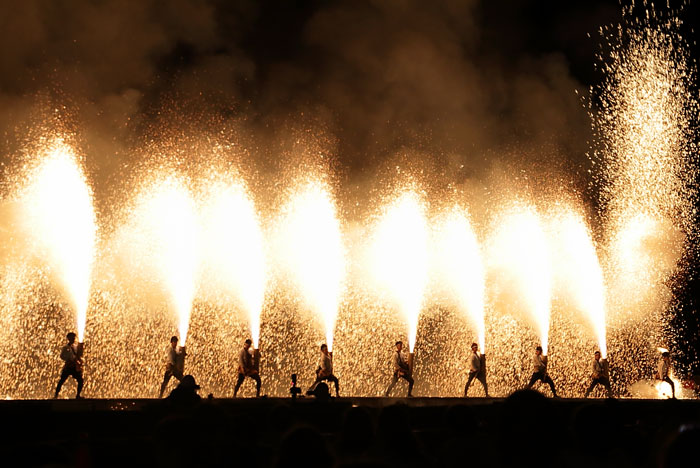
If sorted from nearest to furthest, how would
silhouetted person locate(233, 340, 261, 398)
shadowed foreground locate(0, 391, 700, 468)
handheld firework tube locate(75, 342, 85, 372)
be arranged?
shadowed foreground locate(0, 391, 700, 468)
handheld firework tube locate(75, 342, 85, 372)
silhouetted person locate(233, 340, 261, 398)

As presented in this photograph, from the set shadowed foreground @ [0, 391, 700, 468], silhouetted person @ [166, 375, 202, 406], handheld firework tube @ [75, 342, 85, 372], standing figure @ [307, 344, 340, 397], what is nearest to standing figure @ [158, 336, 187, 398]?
handheld firework tube @ [75, 342, 85, 372]

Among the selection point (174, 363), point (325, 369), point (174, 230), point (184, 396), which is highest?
point (174, 230)

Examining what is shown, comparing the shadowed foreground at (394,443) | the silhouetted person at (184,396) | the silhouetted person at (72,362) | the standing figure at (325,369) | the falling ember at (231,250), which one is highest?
the falling ember at (231,250)

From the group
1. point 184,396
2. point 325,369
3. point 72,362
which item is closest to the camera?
point 184,396

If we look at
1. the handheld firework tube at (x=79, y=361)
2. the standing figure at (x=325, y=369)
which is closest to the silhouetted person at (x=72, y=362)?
the handheld firework tube at (x=79, y=361)

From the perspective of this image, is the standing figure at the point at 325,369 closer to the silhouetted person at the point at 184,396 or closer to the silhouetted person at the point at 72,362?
the silhouetted person at the point at 72,362

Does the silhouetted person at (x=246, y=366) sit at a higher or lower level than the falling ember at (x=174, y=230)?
lower

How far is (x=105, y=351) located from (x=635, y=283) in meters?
26.9

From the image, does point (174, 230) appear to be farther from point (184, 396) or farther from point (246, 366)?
point (184, 396)

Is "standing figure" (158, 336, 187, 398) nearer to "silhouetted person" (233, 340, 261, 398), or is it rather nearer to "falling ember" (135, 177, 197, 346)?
"silhouetted person" (233, 340, 261, 398)

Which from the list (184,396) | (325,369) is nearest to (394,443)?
(184,396)

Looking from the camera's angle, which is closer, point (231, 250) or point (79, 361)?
point (79, 361)

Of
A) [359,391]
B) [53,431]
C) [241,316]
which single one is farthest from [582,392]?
[53,431]

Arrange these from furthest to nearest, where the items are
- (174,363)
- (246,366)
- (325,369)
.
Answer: (325,369), (246,366), (174,363)
